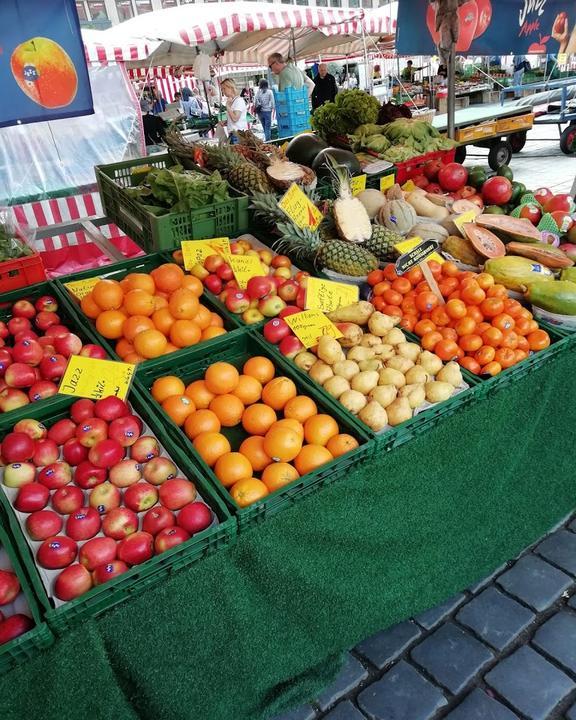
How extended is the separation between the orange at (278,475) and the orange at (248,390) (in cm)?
40

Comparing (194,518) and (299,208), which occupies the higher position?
(299,208)

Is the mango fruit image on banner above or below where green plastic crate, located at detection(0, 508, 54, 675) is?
above

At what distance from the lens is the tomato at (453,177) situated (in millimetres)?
3822

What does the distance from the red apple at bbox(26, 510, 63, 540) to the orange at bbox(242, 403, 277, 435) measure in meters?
0.71

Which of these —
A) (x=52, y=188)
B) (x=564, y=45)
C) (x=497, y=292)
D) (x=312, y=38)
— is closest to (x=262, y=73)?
(x=312, y=38)

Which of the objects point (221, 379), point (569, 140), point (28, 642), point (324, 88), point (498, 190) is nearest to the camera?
point (28, 642)

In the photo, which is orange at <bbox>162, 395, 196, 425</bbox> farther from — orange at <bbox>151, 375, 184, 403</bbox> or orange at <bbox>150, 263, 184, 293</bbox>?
orange at <bbox>150, 263, 184, 293</bbox>

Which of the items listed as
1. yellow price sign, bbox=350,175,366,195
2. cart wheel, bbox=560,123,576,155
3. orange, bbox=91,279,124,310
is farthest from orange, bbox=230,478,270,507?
cart wheel, bbox=560,123,576,155

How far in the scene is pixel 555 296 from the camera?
2.29 metres

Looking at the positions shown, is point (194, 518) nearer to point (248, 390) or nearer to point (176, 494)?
point (176, 494)

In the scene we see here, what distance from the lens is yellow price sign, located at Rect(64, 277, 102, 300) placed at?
A: 2.57 m

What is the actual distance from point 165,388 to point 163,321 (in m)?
0.38

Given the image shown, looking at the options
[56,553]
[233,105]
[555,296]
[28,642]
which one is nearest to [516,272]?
[555,296]

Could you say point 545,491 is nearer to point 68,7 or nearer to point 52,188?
point 68,7
